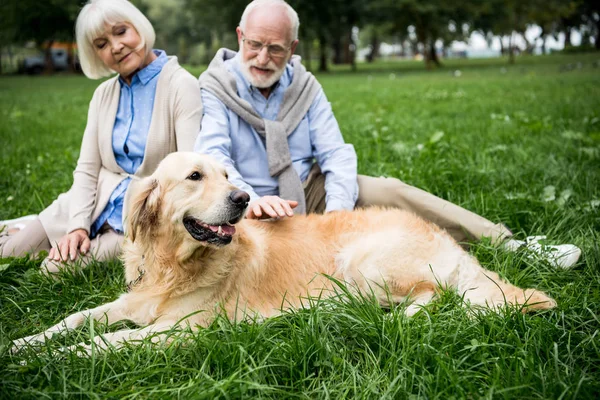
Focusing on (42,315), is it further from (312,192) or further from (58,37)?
(58,37)

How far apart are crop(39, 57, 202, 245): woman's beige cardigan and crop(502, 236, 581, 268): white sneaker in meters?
2.52

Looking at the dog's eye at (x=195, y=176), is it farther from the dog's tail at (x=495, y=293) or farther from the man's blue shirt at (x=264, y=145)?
the dog's tail at (x=495, y=293)

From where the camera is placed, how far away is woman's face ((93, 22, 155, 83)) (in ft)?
11.4

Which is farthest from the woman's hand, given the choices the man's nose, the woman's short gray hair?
the man's nose

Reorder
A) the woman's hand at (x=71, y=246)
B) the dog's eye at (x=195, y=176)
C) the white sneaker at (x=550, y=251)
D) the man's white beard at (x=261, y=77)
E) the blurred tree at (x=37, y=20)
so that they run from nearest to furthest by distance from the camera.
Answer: the dog's eye at (x=195, y=176)
the white sneaker at (x=550, y=251)
the woman's hand at (x=71, y=246)
the man's white beard at (x=261, y=77)
the blurred tree at (x=37, y=20)

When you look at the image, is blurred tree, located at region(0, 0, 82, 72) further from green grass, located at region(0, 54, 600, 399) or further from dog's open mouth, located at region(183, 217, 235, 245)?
dog's open mouth, located at region(183, 217, 235, 245)

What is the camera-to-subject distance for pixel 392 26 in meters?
34.8

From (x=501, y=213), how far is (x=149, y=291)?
9.65 feet

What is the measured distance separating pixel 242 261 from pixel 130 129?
159 centimetres

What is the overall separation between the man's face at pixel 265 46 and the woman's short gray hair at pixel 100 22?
748 millimetres

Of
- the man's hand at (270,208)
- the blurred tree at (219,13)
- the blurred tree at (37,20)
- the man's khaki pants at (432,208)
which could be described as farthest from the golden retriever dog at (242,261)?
the blurred tree at (219,13)

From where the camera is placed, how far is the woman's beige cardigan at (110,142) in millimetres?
3533

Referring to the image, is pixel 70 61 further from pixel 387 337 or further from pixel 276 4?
pixel 387 337

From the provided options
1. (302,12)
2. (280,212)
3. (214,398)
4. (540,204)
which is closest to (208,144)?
(280,212)
